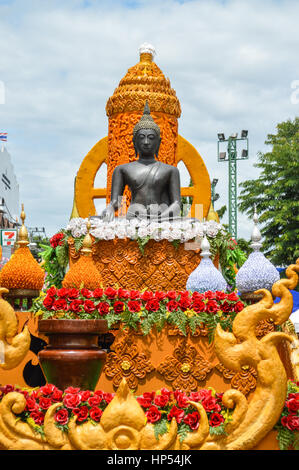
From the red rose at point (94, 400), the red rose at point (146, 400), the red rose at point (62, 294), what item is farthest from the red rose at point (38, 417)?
the red rose at point (62, 294)

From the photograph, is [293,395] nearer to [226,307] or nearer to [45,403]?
[45,403]

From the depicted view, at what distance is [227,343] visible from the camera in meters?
3.71

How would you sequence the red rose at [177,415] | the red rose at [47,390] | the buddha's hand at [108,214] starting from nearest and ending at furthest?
1. the red rose at [177,415]
2. the red rose at [47,390]
3. the buddha's hand at [108,214]

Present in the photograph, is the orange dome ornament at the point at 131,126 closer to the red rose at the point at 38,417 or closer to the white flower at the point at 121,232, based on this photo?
the white flower at the point at 121,232

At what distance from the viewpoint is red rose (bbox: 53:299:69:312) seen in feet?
19.3

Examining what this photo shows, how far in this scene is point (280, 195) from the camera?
19.6 m

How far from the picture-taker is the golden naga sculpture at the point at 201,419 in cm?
362

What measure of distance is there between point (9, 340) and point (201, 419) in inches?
52.5

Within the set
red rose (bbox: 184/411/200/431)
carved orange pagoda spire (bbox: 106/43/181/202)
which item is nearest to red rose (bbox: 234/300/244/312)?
red rose (bbox: 184/411/200/431)

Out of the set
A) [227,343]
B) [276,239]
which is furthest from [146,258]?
[276,239]

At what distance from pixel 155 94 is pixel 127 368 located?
687 centimetres

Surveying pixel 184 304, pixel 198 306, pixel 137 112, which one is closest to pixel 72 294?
pixel 184 304

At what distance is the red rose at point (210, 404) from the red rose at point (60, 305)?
7.98ft

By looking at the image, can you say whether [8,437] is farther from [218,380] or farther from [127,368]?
[218,380]
